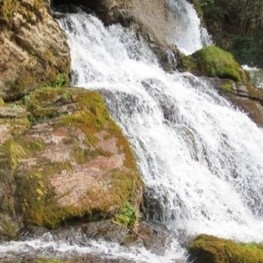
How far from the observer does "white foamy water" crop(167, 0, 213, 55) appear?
64.2 ft

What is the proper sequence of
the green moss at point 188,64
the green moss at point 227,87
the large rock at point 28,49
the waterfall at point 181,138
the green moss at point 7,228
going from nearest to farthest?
the green moss at point 7,228 < the waterfall at point 181,138 < the large rock at point 28,49 < the green moss at point 227,87 < the green moss at point 188,64

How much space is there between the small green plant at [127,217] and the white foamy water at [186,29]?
11.8 m

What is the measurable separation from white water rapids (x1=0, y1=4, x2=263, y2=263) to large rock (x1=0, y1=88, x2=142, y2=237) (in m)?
0.58

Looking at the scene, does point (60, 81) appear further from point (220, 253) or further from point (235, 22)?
point (235, 22)

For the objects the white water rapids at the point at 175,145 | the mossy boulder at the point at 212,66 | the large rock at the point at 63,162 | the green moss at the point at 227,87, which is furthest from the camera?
the mossy boulder at the point at 212,66

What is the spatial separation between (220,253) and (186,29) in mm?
14853

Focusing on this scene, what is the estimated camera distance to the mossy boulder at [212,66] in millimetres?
15977

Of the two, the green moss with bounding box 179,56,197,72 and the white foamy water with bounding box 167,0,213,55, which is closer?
the green moss with bounding box 179,56,197,72

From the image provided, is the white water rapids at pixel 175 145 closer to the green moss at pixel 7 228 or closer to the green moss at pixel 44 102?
the green moss at pixel 7 228

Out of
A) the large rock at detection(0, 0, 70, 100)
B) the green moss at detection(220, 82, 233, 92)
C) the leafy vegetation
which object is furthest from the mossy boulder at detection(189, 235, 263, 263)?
the leafy vegetation

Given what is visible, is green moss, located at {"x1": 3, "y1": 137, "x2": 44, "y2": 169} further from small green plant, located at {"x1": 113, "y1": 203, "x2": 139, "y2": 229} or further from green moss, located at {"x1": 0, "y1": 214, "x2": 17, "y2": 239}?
small green plant, located at {"x1": 113, "y1": 203, "x2": 139, "y2": 229}

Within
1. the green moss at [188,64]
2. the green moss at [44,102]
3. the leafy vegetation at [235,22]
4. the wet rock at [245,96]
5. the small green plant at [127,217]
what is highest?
the leafy vegetation at [235,22]

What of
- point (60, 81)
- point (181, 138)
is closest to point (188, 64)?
point (181, 138)

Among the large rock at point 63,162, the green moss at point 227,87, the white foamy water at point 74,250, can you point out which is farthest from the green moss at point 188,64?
the white foamy water at point 74,250
